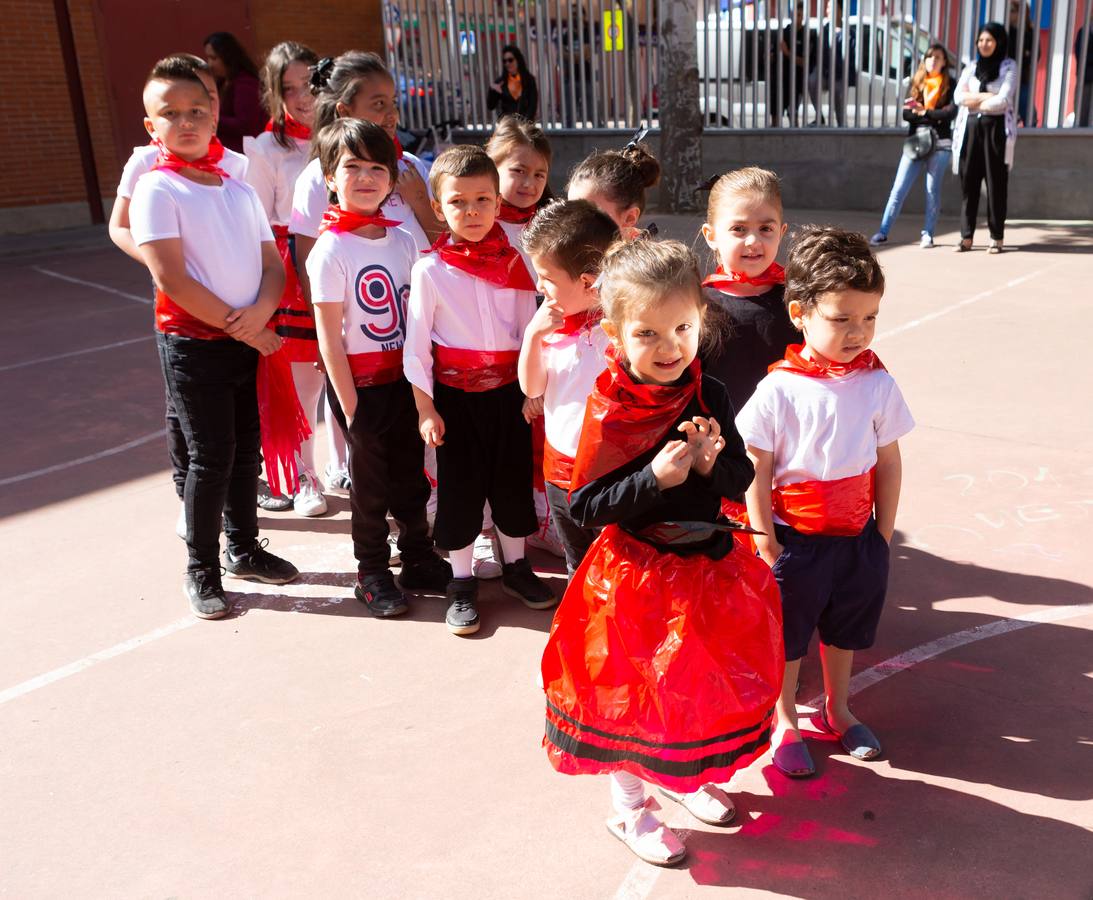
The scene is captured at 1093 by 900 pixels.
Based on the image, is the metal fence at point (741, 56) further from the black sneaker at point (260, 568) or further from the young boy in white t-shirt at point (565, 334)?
the young boy in white t-shirt at point (565, 334)

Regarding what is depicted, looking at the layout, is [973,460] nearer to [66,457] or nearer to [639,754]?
[639,754]

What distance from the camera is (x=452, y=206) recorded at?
128 inches

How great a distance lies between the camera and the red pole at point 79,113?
14102 mm

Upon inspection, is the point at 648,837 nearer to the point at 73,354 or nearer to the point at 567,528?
the point at 567,528

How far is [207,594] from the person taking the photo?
3.80 meters

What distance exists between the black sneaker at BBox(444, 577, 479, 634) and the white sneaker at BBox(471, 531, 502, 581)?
23cm

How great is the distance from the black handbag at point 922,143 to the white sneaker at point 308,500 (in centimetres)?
754

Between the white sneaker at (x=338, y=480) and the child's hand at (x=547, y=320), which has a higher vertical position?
→ the child's hand at (x=547, y=320)

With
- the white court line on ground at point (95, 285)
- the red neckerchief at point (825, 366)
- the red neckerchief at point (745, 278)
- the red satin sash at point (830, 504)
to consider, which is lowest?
the white court line on ground at point (95, 285)

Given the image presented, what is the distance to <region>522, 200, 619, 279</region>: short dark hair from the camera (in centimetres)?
281

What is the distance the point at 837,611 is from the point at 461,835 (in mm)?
1106

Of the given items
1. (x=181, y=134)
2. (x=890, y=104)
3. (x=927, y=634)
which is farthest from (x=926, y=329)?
(x=890, y=104)

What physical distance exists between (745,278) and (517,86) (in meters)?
12.2

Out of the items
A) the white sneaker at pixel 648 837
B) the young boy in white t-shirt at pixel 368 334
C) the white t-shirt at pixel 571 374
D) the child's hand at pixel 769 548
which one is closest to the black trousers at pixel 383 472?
the young boy in white t-shirt at pixel 368 334
